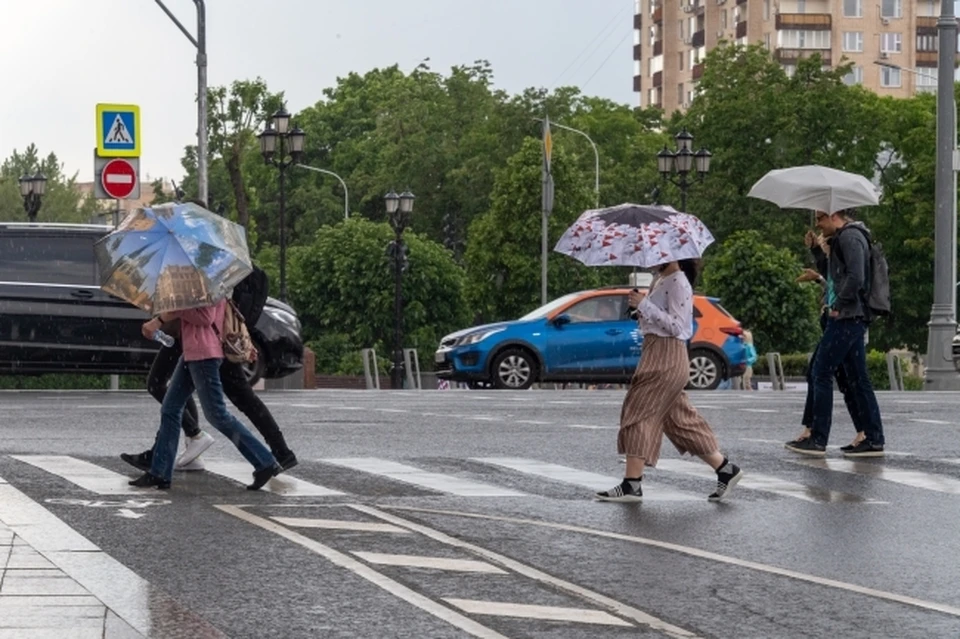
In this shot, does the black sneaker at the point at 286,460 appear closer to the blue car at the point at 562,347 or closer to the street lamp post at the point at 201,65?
the blue car at the point at 562,347

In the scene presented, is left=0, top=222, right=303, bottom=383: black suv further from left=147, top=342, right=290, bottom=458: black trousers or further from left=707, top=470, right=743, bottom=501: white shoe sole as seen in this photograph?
left=707, top=470, right=743, bottom=501: white shoe sole

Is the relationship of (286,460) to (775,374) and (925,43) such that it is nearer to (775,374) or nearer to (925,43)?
(775,374)

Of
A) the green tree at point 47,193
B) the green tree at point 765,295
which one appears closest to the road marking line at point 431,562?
the green tree at point 765,295

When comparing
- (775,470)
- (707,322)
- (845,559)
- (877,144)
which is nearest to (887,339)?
(877,144)

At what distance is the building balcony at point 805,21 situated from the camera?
131 meters

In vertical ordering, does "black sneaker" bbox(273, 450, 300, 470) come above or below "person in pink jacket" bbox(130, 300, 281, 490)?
below

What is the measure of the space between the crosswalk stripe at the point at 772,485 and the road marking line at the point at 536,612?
15.5ft

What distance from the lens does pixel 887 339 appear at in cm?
7412

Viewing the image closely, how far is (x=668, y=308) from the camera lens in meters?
12.4

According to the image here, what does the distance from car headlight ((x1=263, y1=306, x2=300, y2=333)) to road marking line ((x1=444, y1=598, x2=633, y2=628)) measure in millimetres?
17709

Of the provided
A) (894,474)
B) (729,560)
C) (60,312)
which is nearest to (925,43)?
Result: (60,312)

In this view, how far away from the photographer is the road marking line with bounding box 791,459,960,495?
1360 cm

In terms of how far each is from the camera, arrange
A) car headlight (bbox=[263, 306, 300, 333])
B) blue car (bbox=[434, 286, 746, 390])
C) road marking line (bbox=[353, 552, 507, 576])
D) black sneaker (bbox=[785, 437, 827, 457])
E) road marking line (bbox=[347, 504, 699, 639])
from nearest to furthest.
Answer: road marking line (bbox=[347, 504, 699, 639]) < road marking line (bbox=[353, 552, 507, 576]) < black sneaker (bbox=[785, 437, 827, 457]) < car headlight (bbox=[263, 306, 300, 333]) < blue car (bbox=[434, 286, 746, 390])

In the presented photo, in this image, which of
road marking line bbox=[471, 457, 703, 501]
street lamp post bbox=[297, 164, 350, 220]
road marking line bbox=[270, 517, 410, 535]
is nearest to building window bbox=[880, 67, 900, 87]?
street lamp post bbox=[297, 164, 350, 220]
